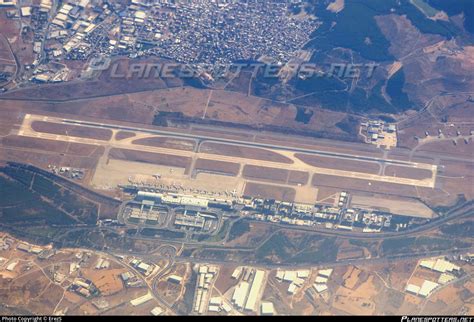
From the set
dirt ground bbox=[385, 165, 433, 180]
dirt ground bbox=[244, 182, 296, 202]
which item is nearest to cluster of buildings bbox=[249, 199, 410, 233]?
dirt ground bbox=[244, 182, 296, 202]

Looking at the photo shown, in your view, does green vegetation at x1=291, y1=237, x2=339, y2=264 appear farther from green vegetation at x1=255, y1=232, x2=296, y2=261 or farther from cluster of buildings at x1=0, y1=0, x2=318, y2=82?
cluster of buildings at x1=0, y1=0, x2=318, y2=82

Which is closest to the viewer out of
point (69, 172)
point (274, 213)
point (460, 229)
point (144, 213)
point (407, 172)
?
point (460, 229)

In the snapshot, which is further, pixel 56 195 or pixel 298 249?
pixel 56 195

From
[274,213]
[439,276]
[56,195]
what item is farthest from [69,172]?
[439,276]

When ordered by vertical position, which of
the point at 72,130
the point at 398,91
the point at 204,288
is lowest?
the point at 204,288

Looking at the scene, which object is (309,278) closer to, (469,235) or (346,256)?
(346,256)

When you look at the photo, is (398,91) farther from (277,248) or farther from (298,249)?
(277,248)

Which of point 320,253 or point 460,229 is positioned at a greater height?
point 460,229

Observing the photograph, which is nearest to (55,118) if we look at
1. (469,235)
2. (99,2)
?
(99,2)
